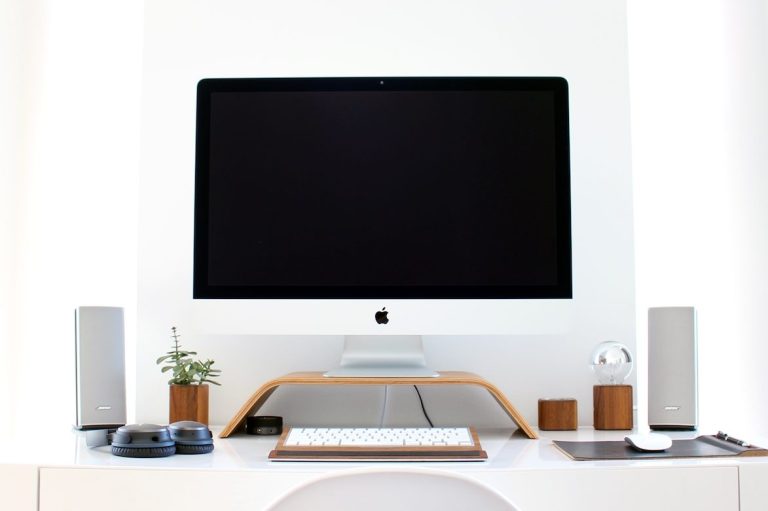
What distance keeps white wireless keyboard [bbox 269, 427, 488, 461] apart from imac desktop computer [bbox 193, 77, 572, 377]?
0.25 metres

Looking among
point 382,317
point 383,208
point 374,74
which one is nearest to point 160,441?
point 382,317

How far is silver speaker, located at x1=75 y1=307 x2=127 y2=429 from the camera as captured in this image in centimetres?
155

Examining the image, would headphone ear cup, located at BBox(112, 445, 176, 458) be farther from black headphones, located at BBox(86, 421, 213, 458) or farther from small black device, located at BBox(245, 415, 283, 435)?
small black device, located at BBox(245, 415, 283, 435)

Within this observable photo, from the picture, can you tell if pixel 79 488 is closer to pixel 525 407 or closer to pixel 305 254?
pixel 305 254

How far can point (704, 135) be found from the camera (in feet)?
6.75

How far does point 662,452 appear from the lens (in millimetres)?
1397

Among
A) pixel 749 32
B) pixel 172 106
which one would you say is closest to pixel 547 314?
pixel 749 32

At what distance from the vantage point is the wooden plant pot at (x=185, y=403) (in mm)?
1797

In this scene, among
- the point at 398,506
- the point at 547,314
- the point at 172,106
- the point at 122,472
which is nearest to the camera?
the point at 398,506

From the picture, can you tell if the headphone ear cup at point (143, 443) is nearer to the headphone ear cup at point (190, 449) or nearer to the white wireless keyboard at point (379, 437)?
the headphone ear cup at point (190, 449)

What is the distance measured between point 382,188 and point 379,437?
0.54m

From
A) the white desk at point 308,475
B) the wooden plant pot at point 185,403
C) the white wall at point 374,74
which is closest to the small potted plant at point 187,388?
the wooden plant pot at point 185,403

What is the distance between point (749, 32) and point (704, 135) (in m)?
0.27

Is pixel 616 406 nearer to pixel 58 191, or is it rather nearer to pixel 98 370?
pixel 98 370
